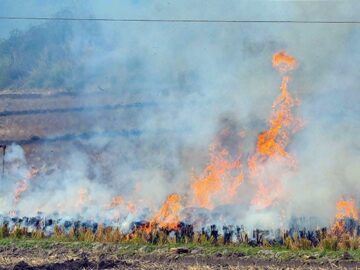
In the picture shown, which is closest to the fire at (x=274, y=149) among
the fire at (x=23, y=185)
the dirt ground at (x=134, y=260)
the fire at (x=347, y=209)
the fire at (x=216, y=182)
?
the fire at (x=216, y=182)

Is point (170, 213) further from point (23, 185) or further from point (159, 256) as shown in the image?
point (23, 185)

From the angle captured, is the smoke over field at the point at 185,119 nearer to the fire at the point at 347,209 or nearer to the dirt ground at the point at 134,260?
the fire at the point at 347,209

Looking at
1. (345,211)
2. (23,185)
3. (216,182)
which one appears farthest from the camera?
(23,185)

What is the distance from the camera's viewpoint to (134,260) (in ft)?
35.2

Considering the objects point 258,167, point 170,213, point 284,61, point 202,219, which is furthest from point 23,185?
point 284,61

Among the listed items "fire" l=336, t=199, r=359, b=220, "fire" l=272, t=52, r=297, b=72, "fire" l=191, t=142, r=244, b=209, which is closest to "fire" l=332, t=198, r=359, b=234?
"fire" l=336, t=199, r=359, b=220

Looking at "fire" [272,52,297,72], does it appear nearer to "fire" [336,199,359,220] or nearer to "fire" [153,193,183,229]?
"fire" [336,199,359,220]

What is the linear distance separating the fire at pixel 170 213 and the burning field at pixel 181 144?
0.20 feet

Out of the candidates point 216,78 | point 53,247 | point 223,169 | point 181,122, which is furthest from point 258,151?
point 53,247

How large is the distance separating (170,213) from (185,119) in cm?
704

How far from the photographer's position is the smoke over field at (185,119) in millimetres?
14750

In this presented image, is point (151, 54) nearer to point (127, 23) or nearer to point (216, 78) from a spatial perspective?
point (127, 23)

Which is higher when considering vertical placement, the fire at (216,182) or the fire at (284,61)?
the fire at (284,61)

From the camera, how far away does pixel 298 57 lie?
21.2 meters
